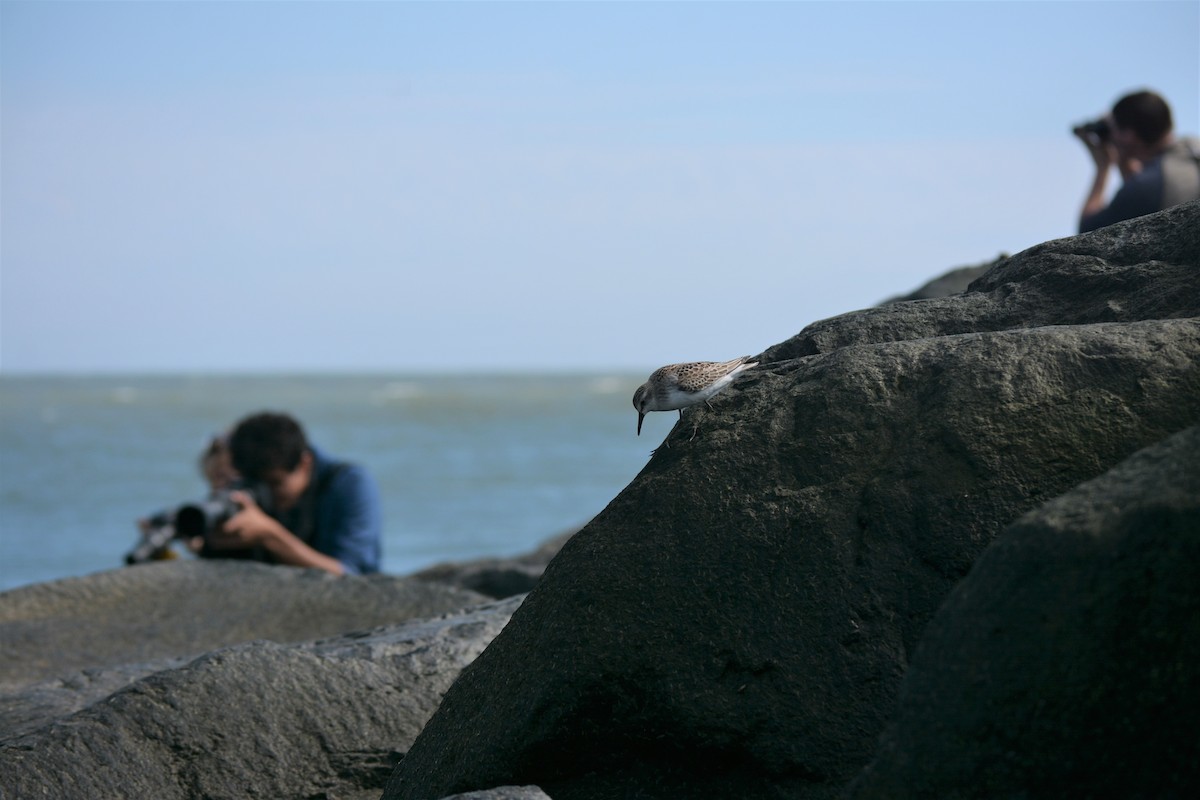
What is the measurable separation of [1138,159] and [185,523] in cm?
513

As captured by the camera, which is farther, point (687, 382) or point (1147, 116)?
point (1147, 116)

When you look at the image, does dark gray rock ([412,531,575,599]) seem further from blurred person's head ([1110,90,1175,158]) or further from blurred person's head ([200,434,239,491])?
blurred person's head ([1110,90,1175,158])

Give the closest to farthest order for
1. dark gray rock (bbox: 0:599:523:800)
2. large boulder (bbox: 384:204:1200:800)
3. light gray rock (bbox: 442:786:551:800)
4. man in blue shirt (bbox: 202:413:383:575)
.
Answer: light gray rock (bbox: 442:786:551:800) → large boulder (bbox: 384:204:1200:800) → dark gray rock (bbox: 0:599:523:800) → man in blue shirt (bbox: 202:413:383:575)

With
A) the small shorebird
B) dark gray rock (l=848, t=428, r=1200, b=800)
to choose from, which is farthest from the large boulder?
dark gray rock (l=848, t=428, r=1200, b=800)

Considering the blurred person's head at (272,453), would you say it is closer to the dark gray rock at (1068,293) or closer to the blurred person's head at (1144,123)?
the dark gray rock at (1068,293)

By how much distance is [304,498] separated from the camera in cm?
755

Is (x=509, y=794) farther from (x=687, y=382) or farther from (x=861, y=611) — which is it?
(x=687, y=382)

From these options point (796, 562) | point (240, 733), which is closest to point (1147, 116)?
point (796, 562)

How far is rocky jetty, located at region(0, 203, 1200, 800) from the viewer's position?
207 cm

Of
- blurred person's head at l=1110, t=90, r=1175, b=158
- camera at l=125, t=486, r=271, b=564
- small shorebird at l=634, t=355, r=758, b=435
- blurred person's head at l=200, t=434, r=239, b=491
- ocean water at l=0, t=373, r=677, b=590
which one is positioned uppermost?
blurred person's head at l=1110, t=90, r=1175, b=158

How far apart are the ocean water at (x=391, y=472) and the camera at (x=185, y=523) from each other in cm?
180

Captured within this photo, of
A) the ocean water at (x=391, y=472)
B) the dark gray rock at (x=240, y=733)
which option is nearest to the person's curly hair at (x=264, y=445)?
the ocean water at (x=391, y=472)

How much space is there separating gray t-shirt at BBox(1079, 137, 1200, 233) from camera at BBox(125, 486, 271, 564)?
14.8 feet

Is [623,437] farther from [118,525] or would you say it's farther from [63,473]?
[118,525]
